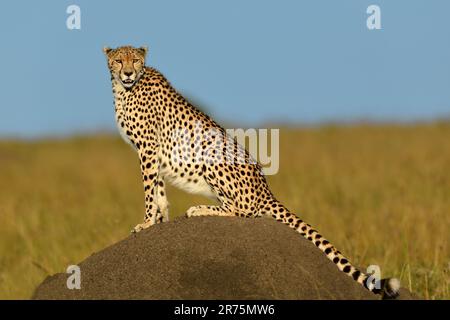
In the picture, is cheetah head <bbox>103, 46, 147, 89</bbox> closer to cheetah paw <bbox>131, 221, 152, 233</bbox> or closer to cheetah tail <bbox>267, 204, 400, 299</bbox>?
cheetah paw <bbox>131, 221, 152, 233</bbox>

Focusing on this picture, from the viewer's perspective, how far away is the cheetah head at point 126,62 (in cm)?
685

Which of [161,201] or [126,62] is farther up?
[126,62]

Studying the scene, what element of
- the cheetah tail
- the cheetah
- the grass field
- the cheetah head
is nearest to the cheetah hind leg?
the cheetah

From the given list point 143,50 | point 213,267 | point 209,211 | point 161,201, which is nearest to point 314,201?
point 161,201

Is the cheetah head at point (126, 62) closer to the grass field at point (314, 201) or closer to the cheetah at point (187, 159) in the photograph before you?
the cheetah at point (187, 159)

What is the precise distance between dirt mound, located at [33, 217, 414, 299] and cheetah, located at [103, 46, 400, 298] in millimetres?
202

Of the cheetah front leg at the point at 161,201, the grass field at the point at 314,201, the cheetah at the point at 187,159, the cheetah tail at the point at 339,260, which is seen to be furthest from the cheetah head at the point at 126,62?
the grass field at the point at 314,201

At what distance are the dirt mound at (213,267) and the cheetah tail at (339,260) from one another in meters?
0.05

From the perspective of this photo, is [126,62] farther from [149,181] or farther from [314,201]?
[314,201]

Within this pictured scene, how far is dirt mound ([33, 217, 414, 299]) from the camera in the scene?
19.8 feet

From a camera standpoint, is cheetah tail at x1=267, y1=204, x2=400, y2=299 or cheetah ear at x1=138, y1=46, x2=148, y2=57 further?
cheetah ear at x1=138, y1=46, x2=148, y2=57

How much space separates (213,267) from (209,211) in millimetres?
591

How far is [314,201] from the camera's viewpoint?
1390 centimetres

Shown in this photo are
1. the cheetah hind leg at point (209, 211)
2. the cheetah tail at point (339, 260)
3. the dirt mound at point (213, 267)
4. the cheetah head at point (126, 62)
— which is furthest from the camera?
the cheetah head at point (126, 62)
